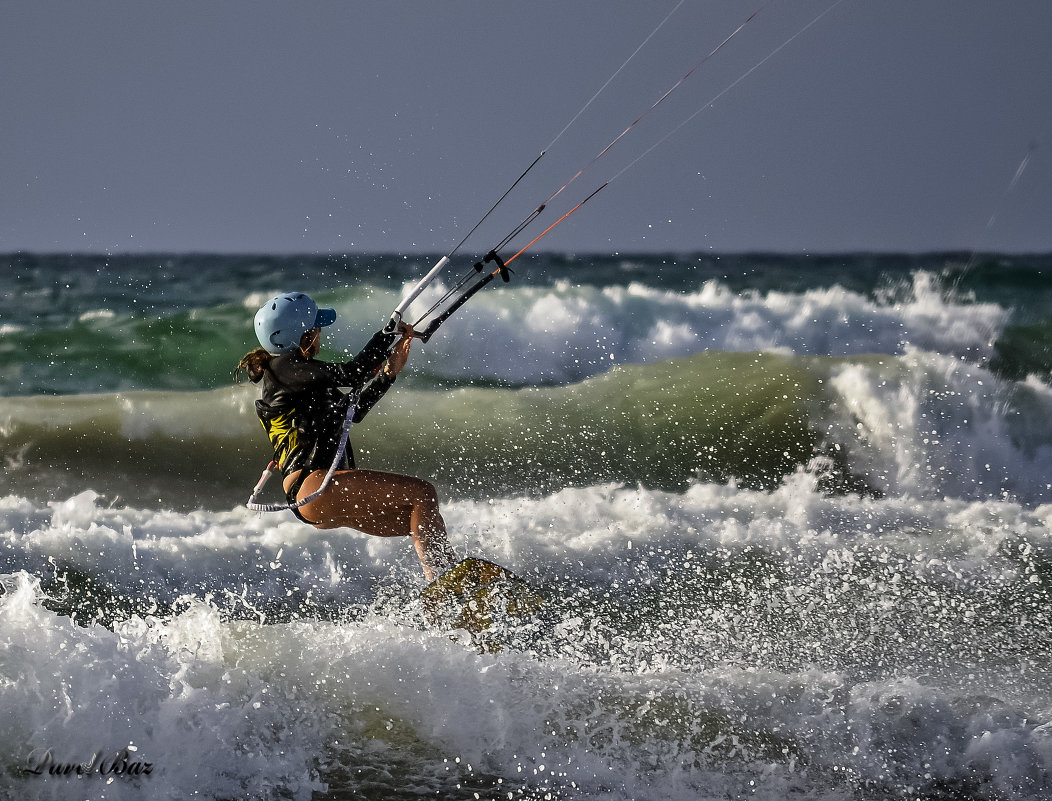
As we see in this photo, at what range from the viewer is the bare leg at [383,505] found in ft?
12.8

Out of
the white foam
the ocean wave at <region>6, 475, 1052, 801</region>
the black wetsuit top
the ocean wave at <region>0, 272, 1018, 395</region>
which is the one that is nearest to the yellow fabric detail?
the black wetsuit top

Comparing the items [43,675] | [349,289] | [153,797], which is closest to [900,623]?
[153,797]

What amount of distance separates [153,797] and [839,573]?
11.8 ft

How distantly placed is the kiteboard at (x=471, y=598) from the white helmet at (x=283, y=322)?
104 centimetres

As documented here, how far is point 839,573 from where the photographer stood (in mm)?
5438

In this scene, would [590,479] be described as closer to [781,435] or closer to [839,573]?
[781,435]

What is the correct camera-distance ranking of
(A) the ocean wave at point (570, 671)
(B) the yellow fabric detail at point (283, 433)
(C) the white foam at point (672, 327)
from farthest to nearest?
(C) the white foam at point (672, 327), (B) the yellow fabric detail at point (283, 433), (A) the ocean wave at point (570, 671)

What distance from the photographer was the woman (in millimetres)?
3830

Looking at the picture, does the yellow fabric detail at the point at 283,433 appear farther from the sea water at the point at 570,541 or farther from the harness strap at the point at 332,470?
the sea water at the point at 570,541

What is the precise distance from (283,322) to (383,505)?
771mm

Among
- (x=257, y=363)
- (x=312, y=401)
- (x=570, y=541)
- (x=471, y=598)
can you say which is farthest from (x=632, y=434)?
(x=257, y=363)

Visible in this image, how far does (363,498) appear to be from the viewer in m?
3.91

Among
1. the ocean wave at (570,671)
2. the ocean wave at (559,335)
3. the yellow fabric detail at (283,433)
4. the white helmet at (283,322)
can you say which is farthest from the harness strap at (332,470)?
the ocean wave at (559,335)

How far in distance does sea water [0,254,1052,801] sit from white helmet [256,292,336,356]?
3.67ft
